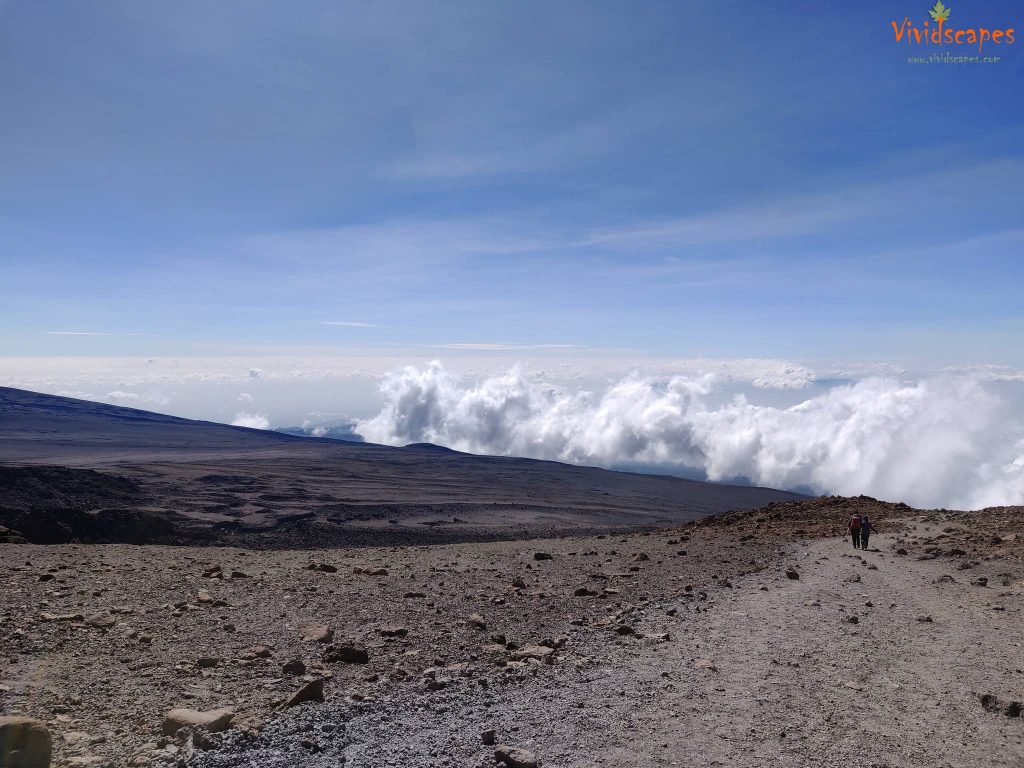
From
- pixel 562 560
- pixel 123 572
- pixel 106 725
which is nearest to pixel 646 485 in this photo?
pixel 562 560

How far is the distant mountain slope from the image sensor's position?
118 ft

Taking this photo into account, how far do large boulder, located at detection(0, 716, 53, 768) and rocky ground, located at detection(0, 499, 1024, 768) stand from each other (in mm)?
260

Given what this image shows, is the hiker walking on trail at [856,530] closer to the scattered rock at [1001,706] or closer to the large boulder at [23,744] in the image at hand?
the scattered rock at [1001,706]

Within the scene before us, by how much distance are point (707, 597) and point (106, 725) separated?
9035 millimetres

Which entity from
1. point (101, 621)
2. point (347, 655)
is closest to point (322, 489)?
point (101, 621)

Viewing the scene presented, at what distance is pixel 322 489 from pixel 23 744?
57442 mm

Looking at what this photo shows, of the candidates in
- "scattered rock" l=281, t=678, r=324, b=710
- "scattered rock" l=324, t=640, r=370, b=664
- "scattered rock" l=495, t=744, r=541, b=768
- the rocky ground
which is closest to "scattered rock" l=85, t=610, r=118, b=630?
the rocky ground

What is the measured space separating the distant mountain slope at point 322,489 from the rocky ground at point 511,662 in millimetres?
17572

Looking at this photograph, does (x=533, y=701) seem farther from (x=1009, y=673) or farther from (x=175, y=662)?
(x=1009, y=673)

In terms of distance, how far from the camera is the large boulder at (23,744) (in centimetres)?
480

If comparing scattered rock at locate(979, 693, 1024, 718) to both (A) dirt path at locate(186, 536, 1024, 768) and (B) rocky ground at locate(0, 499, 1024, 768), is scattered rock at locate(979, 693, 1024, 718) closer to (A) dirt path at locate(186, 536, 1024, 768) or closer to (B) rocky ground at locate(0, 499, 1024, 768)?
(B) rocky ground at locate(0, 499, 1024, 768)

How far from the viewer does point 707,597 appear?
11656mm

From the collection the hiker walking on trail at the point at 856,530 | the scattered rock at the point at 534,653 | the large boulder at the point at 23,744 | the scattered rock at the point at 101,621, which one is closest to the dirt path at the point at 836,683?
the scattered rock at the point at 534,653

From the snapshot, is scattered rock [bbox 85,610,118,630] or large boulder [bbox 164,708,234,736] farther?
scattered rock [bbox 85,610,118,630]
